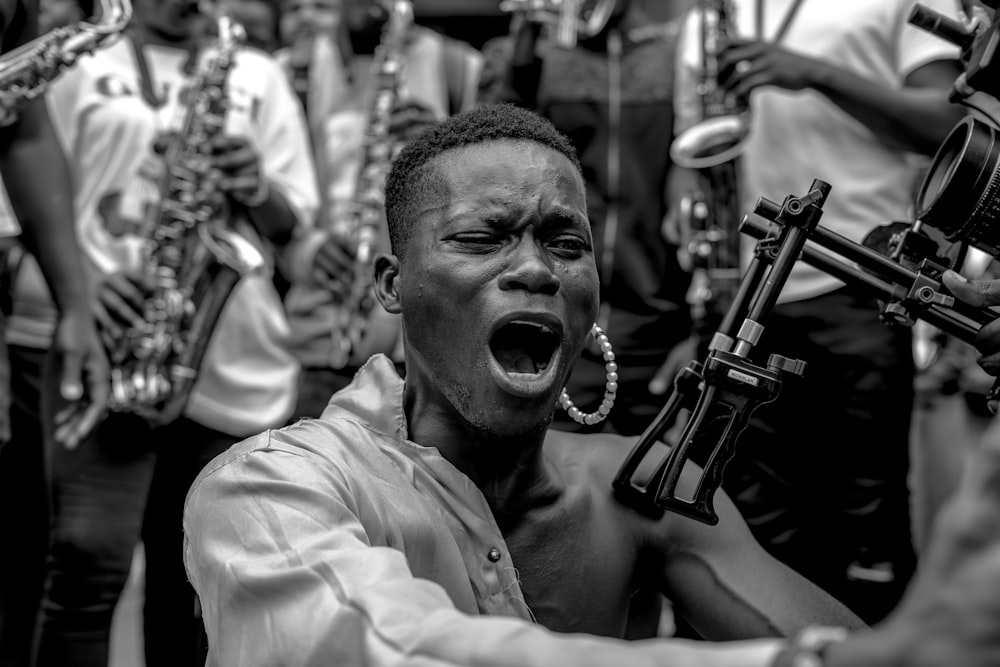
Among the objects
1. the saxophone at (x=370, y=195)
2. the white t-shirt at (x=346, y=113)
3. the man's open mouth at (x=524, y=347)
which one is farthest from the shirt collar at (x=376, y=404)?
the white t-shirt at (x=346, y=113)

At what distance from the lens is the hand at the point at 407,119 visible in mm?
4891

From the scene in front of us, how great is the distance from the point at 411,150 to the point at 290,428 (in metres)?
0.66

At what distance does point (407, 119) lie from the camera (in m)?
4.89

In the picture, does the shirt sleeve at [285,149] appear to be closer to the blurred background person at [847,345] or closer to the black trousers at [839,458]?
the blurred background person at [847,345]

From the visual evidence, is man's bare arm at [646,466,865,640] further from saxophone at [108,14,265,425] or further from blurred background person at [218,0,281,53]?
blurred background person at [218,0,281,53]

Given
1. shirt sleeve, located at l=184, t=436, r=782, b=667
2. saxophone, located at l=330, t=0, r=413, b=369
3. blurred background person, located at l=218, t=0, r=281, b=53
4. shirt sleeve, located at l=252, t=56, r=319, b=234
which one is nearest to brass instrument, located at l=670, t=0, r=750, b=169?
saxophone, located at l=330, t=0, r=413, b=369

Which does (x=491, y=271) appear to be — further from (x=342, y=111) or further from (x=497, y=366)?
(x=342, y=111)

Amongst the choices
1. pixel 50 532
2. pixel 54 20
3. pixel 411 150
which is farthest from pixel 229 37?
pixel 411 150

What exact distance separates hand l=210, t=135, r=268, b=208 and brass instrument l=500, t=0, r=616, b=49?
102cm

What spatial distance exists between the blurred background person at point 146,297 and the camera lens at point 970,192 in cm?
253

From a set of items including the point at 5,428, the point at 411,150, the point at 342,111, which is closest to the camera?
the point at 411,150

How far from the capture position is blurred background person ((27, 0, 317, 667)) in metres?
3.83

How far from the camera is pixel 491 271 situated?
91.5 inches

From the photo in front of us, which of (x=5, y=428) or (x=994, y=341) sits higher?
(x=994, y=341)
